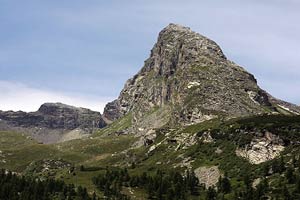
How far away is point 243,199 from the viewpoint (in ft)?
643

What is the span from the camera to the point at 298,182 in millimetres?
195000

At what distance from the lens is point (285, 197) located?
188m

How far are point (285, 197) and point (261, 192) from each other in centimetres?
1248

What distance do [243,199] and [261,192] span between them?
8.06 meters

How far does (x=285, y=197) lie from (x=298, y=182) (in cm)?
1067

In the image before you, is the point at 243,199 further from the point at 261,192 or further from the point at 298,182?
the point at 298,182

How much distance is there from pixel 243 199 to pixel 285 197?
1603 centimetres

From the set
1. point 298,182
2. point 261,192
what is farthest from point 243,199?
point 298,182

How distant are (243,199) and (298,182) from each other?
2138 cm

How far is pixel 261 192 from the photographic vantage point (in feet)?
652
